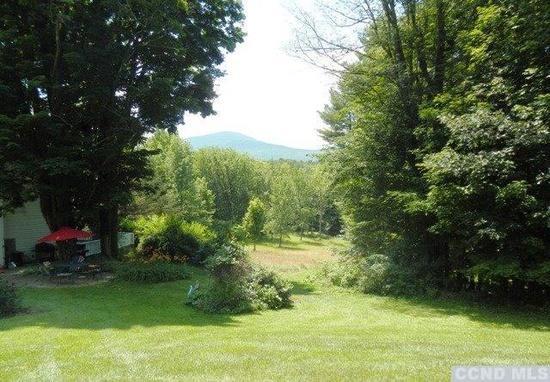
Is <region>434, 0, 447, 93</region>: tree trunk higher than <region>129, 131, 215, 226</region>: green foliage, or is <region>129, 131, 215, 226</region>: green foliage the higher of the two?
<region>434, 0, 447, 93</region>: tree trunk

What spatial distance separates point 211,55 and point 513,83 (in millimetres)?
14633

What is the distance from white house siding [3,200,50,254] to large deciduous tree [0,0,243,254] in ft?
16.5

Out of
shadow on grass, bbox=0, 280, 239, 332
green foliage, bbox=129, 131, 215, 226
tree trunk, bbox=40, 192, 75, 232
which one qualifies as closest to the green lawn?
shadow on grass, bbox=0, 280, 239, 332

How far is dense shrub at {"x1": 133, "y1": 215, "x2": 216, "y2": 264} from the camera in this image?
25.3 meters

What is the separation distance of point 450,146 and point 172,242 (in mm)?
16475

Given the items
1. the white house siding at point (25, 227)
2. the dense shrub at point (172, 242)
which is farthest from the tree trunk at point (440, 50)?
the white house siding at point (25, 227)

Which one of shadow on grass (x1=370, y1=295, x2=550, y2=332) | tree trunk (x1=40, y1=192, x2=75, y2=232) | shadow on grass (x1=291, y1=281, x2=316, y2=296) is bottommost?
shadow on grass (x1=291, y1=281, x2=316, y2=296)

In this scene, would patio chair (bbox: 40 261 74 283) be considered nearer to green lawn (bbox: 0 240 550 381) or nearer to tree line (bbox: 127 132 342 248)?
green lawn (bbox: 0 240 550 381)

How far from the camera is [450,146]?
51.8ft

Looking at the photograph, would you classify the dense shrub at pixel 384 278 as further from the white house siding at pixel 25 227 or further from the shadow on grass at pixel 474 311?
the white house siding at pixel 25 227

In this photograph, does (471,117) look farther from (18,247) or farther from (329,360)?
(18,247)

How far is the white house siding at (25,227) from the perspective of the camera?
25.0 metres


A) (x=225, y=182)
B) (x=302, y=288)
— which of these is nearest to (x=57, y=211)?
(x=302, y=288)

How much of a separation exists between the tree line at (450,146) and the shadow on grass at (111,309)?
26.7ft
